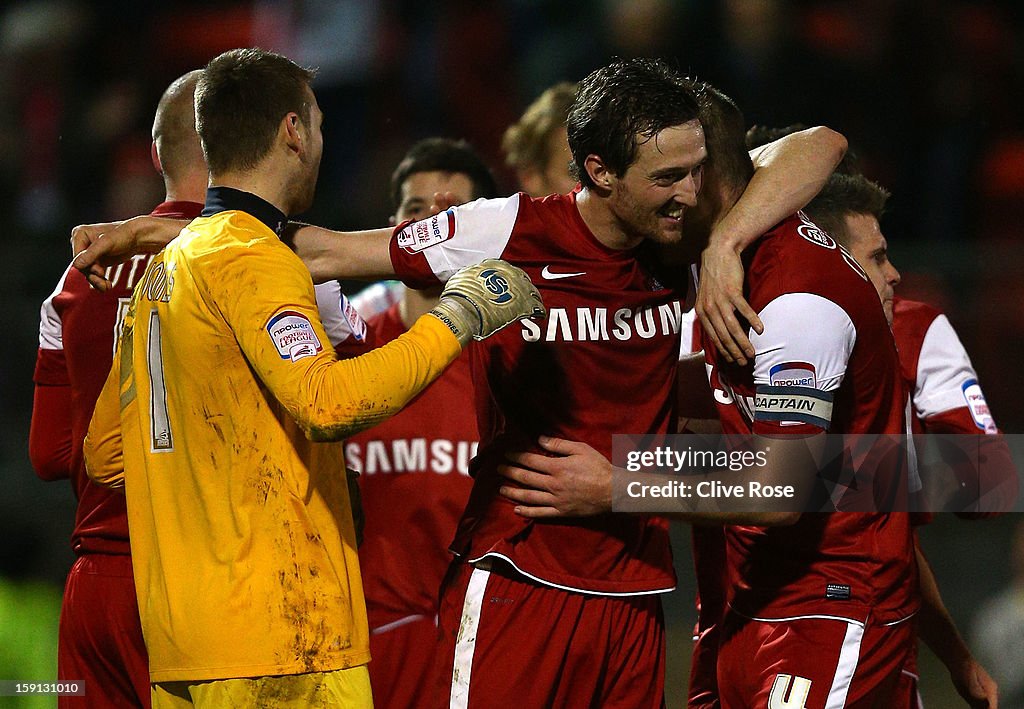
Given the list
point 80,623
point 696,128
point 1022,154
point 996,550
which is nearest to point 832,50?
point 1022,154

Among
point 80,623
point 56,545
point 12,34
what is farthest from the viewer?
point 12,34

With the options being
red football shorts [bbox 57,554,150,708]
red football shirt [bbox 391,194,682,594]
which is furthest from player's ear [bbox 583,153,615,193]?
red football shorts [bbox 57,554,150,708]

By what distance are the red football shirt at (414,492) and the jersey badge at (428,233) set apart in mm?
1030

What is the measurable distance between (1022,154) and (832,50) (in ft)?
4.40

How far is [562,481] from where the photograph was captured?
312 centimetres

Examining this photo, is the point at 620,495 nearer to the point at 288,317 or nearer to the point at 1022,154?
the point at 288,317

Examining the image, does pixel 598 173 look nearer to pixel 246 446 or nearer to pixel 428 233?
pixel 428 233

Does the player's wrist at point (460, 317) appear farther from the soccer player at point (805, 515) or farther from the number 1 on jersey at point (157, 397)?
the number 1 on jersey at point (157, 397)

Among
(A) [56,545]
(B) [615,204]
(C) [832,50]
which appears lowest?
(A) [56,545]

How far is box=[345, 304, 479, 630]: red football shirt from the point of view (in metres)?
4.31

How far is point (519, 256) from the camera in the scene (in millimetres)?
3227

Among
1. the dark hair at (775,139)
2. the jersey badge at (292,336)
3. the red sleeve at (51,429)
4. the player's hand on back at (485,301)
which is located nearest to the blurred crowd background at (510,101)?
the dark hair at (775,139)

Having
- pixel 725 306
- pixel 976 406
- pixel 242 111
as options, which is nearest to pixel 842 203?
pixel 976 406

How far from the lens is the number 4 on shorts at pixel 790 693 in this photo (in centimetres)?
314
